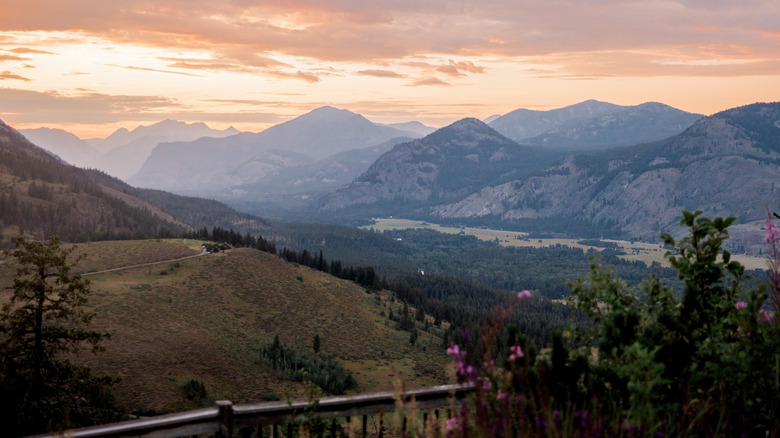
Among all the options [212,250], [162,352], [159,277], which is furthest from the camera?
[212,250]

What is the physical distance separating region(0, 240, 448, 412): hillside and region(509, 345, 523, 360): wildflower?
28437 millimetres

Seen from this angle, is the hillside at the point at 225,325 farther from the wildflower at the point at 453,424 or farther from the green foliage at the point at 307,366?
the wildflower at the point at 453,424

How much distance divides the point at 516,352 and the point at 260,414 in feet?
13.2

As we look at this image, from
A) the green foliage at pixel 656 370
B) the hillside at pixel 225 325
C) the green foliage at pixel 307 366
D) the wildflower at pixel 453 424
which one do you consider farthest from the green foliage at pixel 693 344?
the green foliage at pixel 307 366

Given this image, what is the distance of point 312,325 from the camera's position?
75938 mm

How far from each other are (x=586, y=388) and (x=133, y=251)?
92.5m

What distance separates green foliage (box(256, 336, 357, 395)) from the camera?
171 ft

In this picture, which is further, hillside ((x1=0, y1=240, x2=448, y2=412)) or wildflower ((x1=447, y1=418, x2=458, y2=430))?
hillside ((x1=0, y1=240, x2=448, y2=412))

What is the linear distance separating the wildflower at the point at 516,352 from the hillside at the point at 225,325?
28.4 m

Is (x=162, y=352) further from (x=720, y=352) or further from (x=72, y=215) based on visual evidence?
(x=72, y=215)

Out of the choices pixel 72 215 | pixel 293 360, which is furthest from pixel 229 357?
pixel 72 215

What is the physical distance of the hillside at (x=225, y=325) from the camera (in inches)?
1743

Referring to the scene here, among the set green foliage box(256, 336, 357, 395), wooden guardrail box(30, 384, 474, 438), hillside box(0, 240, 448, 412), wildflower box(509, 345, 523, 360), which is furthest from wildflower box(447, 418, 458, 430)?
green foliage box(256, 336, 357, 395)

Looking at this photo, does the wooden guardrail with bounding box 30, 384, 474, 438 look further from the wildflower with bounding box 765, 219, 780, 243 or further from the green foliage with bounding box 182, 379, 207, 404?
the green foliage with bounding box 182, 379, 207, 404
